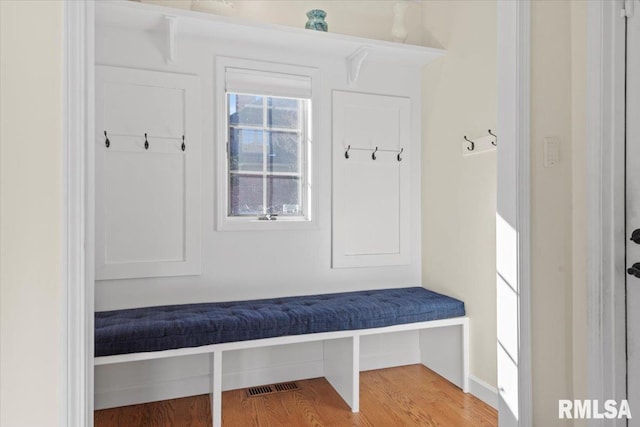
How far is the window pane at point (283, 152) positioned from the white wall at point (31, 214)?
1731 millimetres

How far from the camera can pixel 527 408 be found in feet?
4.89

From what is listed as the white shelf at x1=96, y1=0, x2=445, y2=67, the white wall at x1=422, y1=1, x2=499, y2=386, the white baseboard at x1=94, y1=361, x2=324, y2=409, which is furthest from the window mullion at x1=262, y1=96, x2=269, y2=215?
the white wall at x1=422, y1=1, x2=499, y2=386

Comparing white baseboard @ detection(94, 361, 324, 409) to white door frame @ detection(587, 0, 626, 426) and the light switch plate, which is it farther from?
the light switch plate

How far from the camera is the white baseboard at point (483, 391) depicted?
87.5 inches

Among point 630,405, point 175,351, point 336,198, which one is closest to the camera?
point 630,405

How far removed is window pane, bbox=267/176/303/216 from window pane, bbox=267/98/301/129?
14.3 inches

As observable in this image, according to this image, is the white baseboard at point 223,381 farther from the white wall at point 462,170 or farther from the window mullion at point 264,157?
the window mullion at point 264,157

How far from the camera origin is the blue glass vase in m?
2.48

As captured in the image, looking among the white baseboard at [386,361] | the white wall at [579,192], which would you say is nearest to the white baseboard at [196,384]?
the white baseboard at [386,361]

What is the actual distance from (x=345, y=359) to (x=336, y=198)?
3.46ft

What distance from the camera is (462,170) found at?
2.50 metres

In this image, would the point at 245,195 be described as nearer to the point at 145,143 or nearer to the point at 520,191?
the point at 145,143

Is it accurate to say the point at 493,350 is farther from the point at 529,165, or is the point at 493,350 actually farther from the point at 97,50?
the point at 97,50

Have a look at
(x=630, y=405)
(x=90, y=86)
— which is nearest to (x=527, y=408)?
(x=630, y=405)
